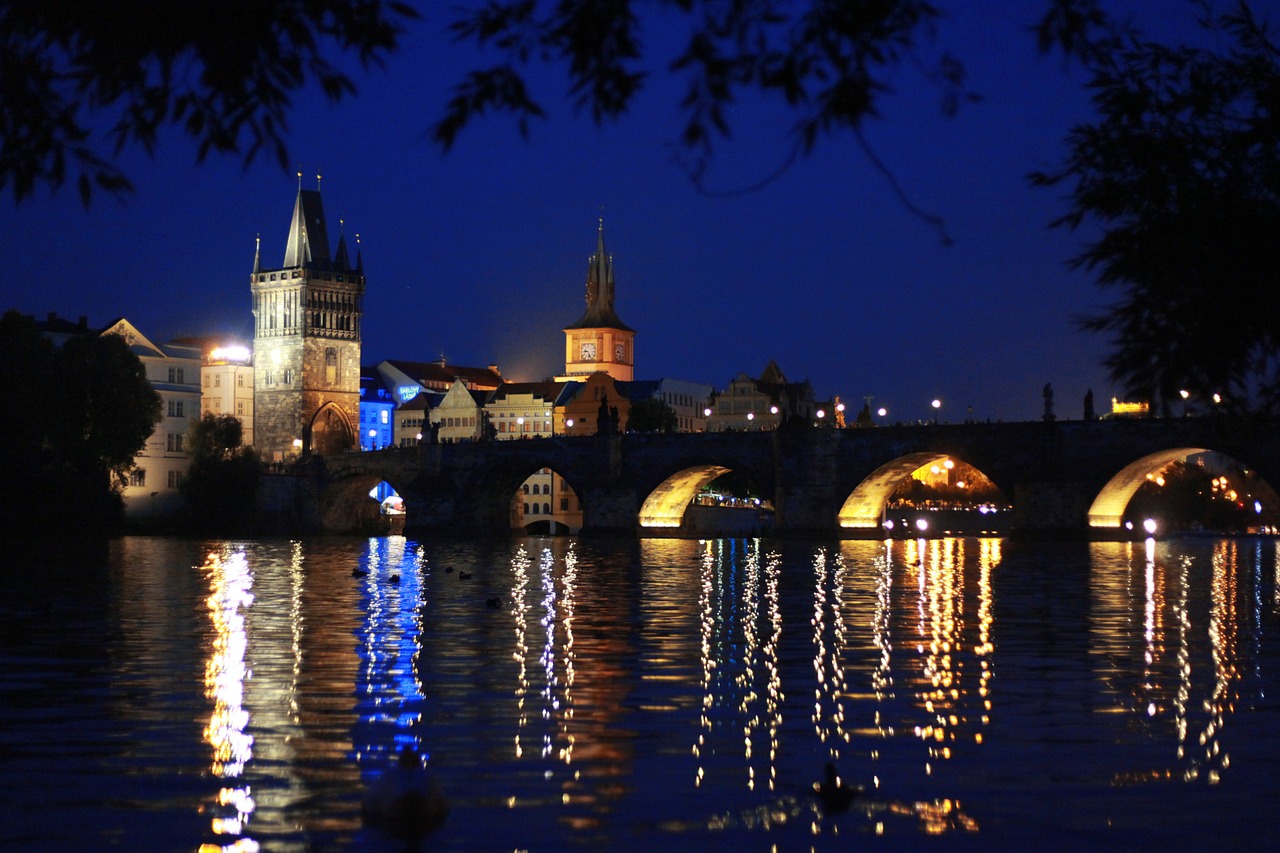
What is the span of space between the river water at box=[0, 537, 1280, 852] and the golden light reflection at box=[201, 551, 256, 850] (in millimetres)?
50

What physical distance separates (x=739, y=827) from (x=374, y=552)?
57.4m

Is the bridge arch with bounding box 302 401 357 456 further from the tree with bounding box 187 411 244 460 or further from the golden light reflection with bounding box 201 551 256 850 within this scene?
the golden light reflection with bounding box 201 551 256 850

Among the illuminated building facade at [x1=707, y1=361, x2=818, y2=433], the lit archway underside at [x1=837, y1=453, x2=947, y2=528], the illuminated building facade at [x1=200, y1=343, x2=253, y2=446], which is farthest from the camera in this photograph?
the illuminated building facade at [x1=707, y1=361, x2=818, y2=433]

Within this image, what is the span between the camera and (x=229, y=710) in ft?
51.9

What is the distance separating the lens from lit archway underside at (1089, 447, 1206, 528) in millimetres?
70938

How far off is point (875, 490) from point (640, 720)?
220ft

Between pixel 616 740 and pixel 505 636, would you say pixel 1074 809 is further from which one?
pixel 505 636

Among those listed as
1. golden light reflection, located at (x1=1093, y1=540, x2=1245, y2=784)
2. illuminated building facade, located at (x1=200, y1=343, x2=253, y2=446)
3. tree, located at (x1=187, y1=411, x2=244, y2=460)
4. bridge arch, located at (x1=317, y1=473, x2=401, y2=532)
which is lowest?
golden light reflection, located at (x1=1093, y1=540, x2=1245, y2=784)

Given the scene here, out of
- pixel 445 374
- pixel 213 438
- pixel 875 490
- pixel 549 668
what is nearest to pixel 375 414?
pixel 445 374

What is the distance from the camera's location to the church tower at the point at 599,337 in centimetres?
16550

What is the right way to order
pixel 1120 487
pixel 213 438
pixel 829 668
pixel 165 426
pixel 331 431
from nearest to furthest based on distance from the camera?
pixel 829 668 → pixel 1120 487 → pixel 213 438 → pixel 165 426 → pixel 331 431

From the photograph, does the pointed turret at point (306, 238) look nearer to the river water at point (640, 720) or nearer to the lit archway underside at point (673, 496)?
the lit archway underside at point (673, 496)

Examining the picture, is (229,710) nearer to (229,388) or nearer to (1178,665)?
(1178,665)

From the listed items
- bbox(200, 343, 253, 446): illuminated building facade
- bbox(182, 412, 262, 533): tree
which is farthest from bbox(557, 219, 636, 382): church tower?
bbox(182, 412, 262, 533): tree
